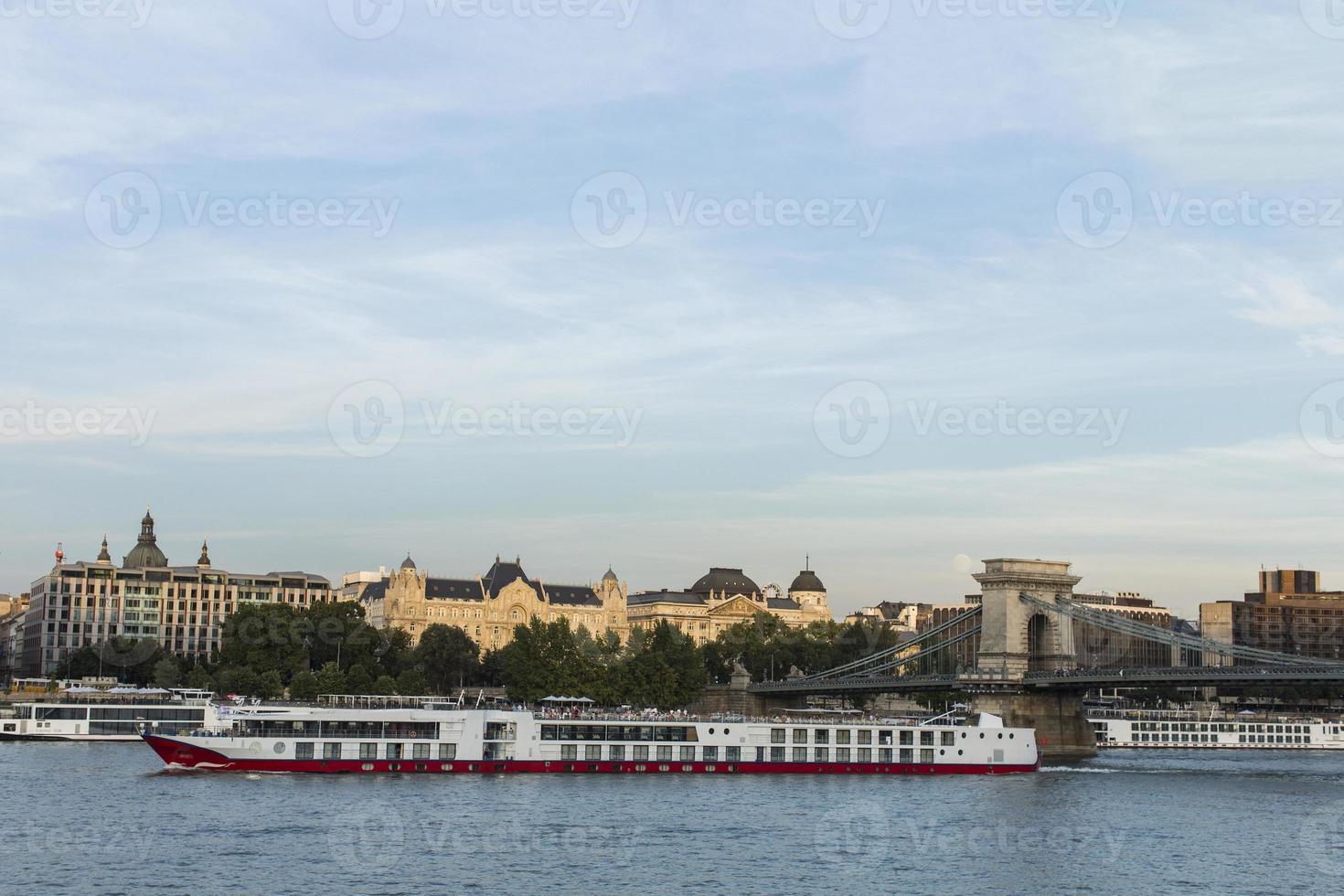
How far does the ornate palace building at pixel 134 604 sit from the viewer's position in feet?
601

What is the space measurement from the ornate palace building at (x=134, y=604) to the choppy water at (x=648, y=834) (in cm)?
10283

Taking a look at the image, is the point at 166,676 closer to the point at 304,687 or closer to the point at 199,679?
the point at 199,679

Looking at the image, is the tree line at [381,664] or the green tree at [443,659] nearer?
the tree line at [381,664]

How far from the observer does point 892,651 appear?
481ft

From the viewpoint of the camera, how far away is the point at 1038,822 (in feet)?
219

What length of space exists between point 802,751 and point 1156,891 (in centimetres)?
3781

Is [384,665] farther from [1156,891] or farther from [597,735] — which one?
[1156,891]

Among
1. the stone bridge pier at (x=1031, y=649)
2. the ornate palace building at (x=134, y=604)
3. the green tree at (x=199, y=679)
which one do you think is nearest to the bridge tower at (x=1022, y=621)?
the stone bridge pier at (x=1031, y=649)

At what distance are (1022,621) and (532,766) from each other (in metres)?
46.1

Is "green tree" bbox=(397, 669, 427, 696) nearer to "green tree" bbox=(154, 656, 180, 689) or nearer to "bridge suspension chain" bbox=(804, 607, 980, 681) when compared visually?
"green tree" bbox=(154, 656, 180, 689)

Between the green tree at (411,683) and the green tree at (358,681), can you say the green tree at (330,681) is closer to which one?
the green tree at (358,681)

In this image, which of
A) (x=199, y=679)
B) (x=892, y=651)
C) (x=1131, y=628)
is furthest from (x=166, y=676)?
(x=1131, y=628)

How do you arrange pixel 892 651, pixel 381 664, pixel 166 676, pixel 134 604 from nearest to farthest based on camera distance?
pixel 892 651, pixel 166 676, pixel 381 664, pixel 134 604

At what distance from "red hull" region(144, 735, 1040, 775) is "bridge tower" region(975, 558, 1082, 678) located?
81.4 ft
